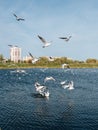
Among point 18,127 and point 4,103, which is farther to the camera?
point 4,103

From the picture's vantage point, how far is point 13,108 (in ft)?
160

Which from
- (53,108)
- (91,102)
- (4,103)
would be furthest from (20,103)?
(91,102)

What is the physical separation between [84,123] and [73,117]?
12.5 feet

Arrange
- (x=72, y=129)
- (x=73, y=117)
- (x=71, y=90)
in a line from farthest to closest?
(x=71, y=90) < (x=73, y=117) < (x=72, y=129)

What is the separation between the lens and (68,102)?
180 ft

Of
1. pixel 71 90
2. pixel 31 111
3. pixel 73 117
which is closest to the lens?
pixel 73 117

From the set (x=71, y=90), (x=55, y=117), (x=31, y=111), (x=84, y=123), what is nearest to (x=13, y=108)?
(x=31, y=111)

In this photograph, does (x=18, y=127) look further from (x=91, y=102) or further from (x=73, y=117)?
(x=91, y=102)

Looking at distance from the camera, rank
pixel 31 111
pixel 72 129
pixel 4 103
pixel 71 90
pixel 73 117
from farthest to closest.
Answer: pixel 71 90 < pixel 4 103 < pixel 31 111 < pixel 73 117 < pixel 72 129

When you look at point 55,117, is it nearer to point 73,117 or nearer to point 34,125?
point 73,117

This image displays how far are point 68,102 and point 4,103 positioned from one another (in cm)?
1019

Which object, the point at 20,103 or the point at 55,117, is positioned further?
the point at 20,103

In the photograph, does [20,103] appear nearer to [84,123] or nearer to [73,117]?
[73,117]

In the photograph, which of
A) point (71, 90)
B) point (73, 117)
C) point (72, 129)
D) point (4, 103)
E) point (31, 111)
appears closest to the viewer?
point (72, 129)
